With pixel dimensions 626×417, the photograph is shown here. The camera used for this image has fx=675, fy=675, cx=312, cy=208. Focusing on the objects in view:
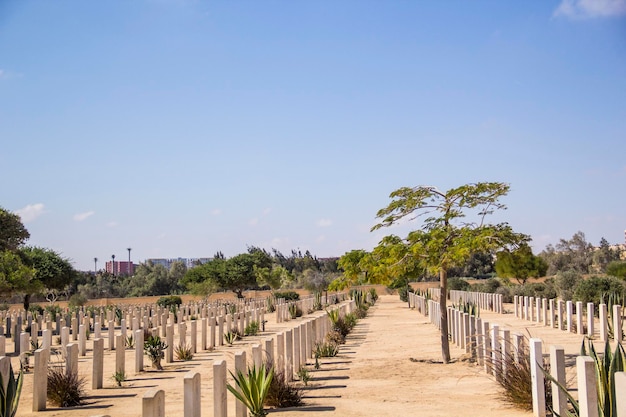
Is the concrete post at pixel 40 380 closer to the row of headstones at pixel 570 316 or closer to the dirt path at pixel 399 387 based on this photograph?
the dirt path at pixel 399 387

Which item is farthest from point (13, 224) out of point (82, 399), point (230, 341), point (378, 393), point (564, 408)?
point (564, 408)

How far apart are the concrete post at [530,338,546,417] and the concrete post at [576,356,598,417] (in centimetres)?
190

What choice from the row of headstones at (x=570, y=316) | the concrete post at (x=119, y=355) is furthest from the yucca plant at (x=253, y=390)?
the row of headstones at (x=570, y=316)

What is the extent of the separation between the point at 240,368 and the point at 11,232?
39.5 metres

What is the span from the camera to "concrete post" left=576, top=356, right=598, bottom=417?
6895mm

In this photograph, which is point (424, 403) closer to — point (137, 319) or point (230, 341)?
point (230, 341)

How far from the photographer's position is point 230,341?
22984 millimetres

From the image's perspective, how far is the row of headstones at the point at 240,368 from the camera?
6.65m

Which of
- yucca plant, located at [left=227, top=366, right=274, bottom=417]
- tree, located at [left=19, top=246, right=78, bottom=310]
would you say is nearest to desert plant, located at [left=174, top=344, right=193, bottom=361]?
yucca plant, located at [left=227, top=366, right=274, bottom=417]

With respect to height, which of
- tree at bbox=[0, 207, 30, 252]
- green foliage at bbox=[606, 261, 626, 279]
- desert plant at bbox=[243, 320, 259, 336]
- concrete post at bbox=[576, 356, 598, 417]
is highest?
tree at bbox=[0, 207, 30, 252]

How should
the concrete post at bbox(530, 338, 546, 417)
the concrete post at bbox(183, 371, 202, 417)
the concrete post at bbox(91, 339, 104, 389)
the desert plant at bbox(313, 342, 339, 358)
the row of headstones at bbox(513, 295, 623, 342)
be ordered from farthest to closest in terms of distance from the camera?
the row of headstones at bbox(513, 295, 623, 342)
the desert plant at bbox(313, 342, 339, 358)
the concrete post at bbox(91, 339, 104, 389)
the concrete post at bbox(530, 338, 546, 417)
the concrete post at bbox(183, 371, 202, 417)

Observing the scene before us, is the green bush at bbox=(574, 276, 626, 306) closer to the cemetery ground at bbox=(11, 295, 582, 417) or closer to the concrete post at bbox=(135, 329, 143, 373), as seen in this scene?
the cemetery ground at bbox=(11, 295, 582, 417)

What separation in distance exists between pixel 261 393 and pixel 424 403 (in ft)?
8.86

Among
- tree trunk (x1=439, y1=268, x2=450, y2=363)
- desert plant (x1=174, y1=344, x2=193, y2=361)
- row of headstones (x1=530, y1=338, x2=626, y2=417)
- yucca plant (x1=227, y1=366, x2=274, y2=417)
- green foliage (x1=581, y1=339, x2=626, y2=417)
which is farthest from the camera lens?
desert plant (x1=174, y1=344, x2=193, y2=361)
